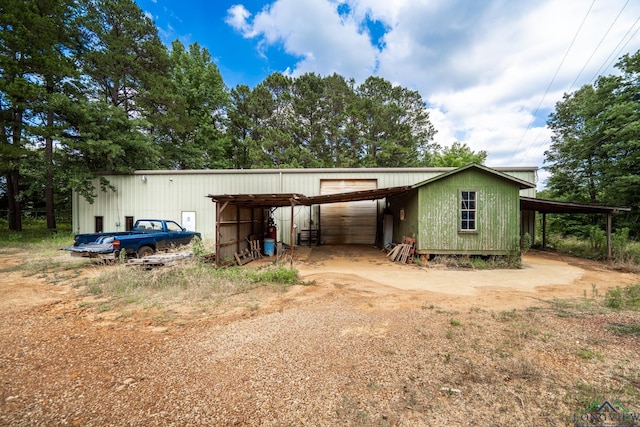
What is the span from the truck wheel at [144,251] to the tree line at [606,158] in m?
20.3

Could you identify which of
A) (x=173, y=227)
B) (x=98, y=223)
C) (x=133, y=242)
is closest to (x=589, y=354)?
(x=133, y=242)

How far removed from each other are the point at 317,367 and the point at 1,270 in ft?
33.5

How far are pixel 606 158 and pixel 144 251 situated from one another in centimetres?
2607

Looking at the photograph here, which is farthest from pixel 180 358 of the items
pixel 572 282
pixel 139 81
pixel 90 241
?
pixel 139 81

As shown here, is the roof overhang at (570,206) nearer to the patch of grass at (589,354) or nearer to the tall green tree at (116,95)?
the patch of grass at (589,354)

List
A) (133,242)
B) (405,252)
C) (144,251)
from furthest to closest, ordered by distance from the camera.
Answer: (405,252) → (144,251) → (133,242)

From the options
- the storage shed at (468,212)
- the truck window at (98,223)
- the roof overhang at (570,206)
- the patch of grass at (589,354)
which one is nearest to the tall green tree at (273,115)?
the truck window at (98,223)

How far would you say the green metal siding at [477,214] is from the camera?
945 centimetres

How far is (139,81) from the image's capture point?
1811cm

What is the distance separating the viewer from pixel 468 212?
9562 millimetres

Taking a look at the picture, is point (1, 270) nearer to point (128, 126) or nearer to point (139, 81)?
point (128, 126)

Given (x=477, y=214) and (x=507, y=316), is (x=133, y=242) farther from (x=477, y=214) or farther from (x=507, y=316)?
(x=477, y=214)

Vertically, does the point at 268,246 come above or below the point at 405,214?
below

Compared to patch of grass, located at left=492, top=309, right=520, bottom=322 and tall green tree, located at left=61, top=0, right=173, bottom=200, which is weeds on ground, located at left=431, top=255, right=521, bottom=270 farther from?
tall green tree, located at left=61, top=0, right=173, bottom=200
